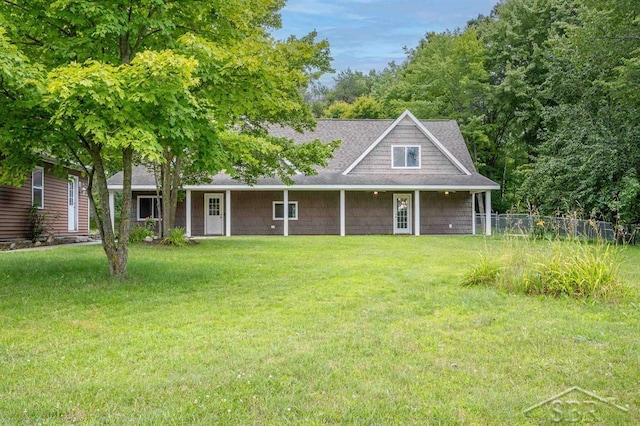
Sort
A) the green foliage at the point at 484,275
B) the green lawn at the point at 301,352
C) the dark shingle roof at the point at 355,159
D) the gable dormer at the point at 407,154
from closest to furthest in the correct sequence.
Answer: the green lawn at the point at 301,352, the green foliage at the point at 484,275, the dark shingle roof at the point at 355,159, the gable dormer at the point at 407,154

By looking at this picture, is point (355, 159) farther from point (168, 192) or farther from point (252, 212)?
point (168, 192)

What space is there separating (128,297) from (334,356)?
3830mm

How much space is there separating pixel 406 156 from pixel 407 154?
105 mm

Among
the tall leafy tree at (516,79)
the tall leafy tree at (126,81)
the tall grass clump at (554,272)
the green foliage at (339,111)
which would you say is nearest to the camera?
the tall leafy tree at (126,81)

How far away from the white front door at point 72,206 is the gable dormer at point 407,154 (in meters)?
11.9

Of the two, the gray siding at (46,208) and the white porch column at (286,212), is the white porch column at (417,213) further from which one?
the gray siding at (46,208)

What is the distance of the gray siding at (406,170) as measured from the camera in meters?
23.3

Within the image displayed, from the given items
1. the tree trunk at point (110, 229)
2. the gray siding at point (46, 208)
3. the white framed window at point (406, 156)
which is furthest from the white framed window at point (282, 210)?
the tree trunk at point (110, 229)

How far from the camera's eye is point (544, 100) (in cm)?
2955

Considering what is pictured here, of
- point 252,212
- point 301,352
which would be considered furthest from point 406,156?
point 301,352

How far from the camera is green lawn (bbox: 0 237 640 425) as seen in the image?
314cm

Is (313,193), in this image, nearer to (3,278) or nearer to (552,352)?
(3,278)

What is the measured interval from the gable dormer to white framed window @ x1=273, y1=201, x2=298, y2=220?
3238 millimetres

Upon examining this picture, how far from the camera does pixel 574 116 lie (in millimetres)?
20391
